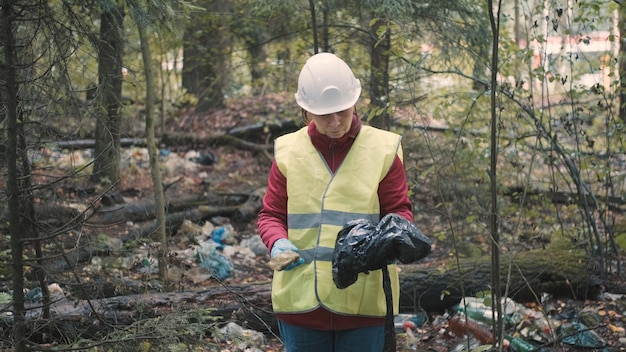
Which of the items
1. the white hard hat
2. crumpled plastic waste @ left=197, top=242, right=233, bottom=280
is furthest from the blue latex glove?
crumpled plastic waste @ left=197, top=242, right=233, bottom=280

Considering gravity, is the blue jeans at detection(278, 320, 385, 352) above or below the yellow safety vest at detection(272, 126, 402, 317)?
below

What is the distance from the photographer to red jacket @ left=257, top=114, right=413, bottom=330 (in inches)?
112

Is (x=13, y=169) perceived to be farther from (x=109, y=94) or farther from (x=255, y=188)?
(x=255, y=188)

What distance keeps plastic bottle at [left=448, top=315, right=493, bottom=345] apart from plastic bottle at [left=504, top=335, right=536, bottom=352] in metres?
0.13

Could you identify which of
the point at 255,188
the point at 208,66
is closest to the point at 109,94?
the point at 255,188

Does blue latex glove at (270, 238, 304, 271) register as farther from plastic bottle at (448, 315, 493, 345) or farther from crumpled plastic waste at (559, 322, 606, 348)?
crumpled plastic waste at (559, 322, 606, 348)

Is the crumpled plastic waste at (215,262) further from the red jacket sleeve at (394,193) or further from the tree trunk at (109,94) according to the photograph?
the red jacket sleeve at (394,193)

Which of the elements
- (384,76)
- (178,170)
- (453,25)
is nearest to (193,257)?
(384,76)

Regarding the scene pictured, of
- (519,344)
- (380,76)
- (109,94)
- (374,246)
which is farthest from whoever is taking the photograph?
(380,76)

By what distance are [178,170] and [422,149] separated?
4.79 m

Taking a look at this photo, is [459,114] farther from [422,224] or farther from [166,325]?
[166,325]

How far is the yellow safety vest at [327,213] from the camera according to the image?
111 inches

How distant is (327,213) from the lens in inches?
111

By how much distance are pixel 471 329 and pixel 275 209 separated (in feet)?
8.87
